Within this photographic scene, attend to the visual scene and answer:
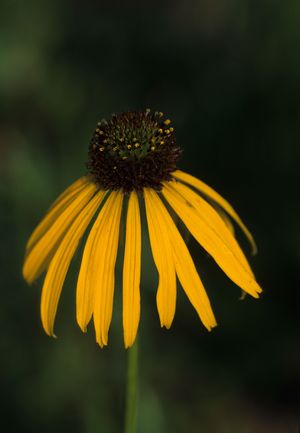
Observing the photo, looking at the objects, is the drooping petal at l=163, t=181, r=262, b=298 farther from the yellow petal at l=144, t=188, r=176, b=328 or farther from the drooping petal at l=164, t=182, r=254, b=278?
the yellow petal at l=144, t=188, r=176, b=328

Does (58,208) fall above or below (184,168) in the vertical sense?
below

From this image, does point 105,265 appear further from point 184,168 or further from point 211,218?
point 184,168

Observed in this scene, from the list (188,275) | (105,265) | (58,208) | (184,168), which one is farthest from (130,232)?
(184,168)

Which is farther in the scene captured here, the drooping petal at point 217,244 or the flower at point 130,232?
the drooping petal at point 217,244

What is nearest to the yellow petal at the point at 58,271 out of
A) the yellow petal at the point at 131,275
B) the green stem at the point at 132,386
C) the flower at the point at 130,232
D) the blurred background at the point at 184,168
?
the flower at the point at 130,232

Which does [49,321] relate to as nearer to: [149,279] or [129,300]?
[129,300]

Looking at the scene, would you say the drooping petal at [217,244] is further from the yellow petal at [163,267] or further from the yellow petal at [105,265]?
the yellow petal at [105,265]
